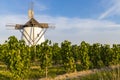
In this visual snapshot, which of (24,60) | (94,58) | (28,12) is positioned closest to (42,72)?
(24,60)

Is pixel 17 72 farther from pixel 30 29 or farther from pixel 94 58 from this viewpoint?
pixel 30 29

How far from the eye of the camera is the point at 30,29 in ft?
205

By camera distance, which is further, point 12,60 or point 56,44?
point 56,44

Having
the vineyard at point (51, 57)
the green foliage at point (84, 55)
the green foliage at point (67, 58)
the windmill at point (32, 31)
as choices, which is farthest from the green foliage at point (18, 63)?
the windmill at point (32, 31)

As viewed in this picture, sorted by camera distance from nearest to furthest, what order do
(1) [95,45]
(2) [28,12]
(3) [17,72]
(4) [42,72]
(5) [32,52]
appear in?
(3) [17,72], (4) [42,72], (1) [95,45], (5) [32,52], (2) [28,12]

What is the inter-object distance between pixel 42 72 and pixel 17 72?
4.99 meters

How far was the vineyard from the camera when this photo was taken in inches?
1329

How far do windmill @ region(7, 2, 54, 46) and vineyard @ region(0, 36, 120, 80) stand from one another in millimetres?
13401

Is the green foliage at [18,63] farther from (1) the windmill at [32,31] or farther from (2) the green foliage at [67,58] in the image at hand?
(1) the windmill at [32,31]

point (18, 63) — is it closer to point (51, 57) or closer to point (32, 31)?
point (51, 57)

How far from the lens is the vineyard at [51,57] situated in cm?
3375

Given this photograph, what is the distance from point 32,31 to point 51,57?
23987mm

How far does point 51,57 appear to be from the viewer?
3878 centimetres

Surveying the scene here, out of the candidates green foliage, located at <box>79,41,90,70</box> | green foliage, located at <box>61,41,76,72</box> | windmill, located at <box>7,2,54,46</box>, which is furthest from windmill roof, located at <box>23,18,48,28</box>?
green foliage, located at <box>61,41,76,72</box>
